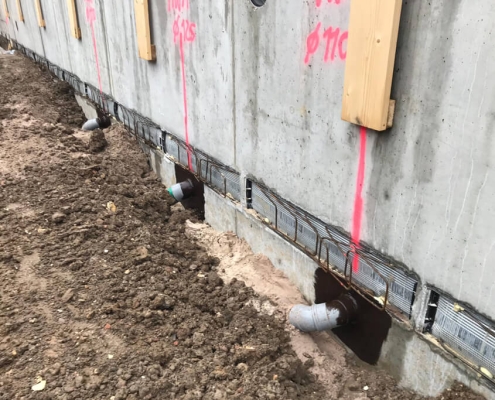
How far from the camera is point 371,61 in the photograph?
8.64ft

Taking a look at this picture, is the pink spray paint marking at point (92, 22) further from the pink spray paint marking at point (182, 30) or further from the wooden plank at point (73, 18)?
the pink spray paint marking at point (182, 30)

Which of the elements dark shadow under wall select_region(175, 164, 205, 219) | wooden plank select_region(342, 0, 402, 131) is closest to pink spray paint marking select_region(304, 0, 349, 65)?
wooden plank select_region(342, 0, 402, 131)

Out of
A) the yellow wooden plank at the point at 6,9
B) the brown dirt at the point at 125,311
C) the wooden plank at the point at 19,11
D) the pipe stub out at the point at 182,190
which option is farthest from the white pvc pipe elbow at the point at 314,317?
the yellow wooden plank at the point at 6,9

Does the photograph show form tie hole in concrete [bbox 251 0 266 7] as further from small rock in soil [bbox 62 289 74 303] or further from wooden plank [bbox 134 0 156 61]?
small rock in soil [bbox 62 289 74 303]

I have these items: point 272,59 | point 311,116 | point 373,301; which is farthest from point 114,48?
point 373,301

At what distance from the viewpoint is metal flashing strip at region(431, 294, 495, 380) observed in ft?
8.26

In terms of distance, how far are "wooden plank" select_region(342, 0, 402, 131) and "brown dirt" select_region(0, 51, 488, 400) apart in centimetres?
180

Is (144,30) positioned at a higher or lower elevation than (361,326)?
higher

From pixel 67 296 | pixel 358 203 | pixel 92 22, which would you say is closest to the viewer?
pixel 358 203

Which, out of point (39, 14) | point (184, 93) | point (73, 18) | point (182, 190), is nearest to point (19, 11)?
point (39, 14)

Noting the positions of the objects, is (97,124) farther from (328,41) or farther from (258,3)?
(328,41)

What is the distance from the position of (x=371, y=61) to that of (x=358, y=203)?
1001 mm

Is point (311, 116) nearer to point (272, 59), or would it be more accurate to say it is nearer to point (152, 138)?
point (272, 59)

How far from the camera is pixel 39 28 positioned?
1206cm
